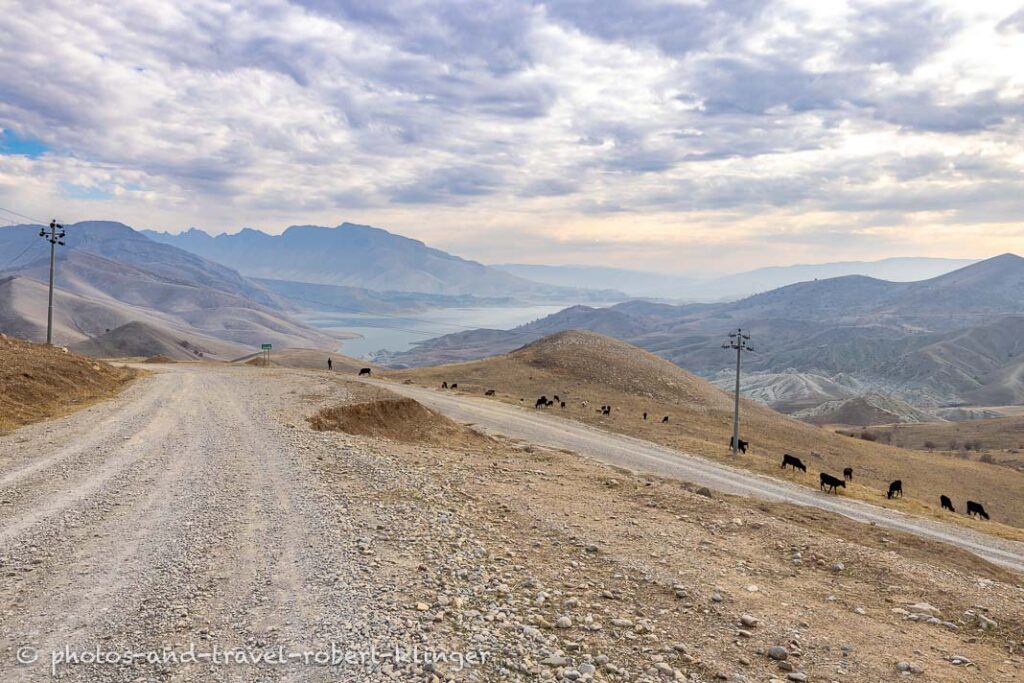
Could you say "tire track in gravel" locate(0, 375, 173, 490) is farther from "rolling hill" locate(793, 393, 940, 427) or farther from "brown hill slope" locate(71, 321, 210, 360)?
"brown hill slope" locate(71, 321, 210, 360)

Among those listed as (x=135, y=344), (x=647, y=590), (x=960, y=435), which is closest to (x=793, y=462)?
(x=647, y=590)

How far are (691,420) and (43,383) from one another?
4621 cm

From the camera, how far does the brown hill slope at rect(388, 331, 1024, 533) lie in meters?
41.4

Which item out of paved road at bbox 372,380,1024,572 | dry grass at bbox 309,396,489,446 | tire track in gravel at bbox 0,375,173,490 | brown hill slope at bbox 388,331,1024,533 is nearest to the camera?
tire track in gravel at bbox 0,375,173,490

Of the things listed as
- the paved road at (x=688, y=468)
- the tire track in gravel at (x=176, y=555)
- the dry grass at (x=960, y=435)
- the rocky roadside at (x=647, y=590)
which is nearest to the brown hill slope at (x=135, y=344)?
the paved road at (x=688, y=468)

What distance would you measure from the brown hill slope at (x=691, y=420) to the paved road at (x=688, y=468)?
2712 millimetres

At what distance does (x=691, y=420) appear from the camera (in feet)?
176

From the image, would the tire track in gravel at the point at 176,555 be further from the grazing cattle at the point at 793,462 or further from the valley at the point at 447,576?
the grazing cattle at the point at 793,462

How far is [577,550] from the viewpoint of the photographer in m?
12.4

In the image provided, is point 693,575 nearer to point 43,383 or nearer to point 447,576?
point 447,576

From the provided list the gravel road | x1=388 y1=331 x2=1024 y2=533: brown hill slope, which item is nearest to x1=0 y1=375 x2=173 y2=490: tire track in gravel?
the gravel road

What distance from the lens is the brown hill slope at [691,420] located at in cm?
4138

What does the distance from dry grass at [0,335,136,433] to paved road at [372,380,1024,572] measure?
18.9 meters

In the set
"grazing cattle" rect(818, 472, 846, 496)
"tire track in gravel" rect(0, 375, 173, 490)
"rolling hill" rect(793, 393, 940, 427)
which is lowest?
"rolling hill" rect(793, 393, 940, 427)
